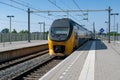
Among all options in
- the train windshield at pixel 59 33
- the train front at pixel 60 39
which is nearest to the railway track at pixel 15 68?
the train front at pixel 60 39

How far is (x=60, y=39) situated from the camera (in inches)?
918

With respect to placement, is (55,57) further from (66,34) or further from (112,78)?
(112,78)

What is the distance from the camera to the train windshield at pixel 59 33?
2351 centimetres

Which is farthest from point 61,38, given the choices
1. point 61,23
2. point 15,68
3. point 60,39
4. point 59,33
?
point 15,68

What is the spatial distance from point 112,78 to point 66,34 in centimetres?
1323

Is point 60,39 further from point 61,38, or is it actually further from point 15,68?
point 15,68

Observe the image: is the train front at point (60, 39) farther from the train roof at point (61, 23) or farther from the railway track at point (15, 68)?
the railway track at point (15, 68)

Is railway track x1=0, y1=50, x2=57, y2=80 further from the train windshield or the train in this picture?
the train windshield

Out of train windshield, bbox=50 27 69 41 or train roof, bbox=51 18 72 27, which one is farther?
train roof, bbox=51 18 72 27

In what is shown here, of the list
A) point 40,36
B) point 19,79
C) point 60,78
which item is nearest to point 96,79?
point 60,78

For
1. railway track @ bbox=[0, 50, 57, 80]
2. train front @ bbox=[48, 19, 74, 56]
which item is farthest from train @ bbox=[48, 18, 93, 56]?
railway track @ bbox=[0, 50, 57, 80]

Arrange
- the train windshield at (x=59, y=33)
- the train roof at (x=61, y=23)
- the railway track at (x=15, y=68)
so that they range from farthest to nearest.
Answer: the train roof at (x=61, y=23) → the train windshield at (x=59, y=33) → the railway track at (x=15, y=68)

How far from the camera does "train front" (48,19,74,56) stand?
2328cm

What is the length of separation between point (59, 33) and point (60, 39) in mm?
767
